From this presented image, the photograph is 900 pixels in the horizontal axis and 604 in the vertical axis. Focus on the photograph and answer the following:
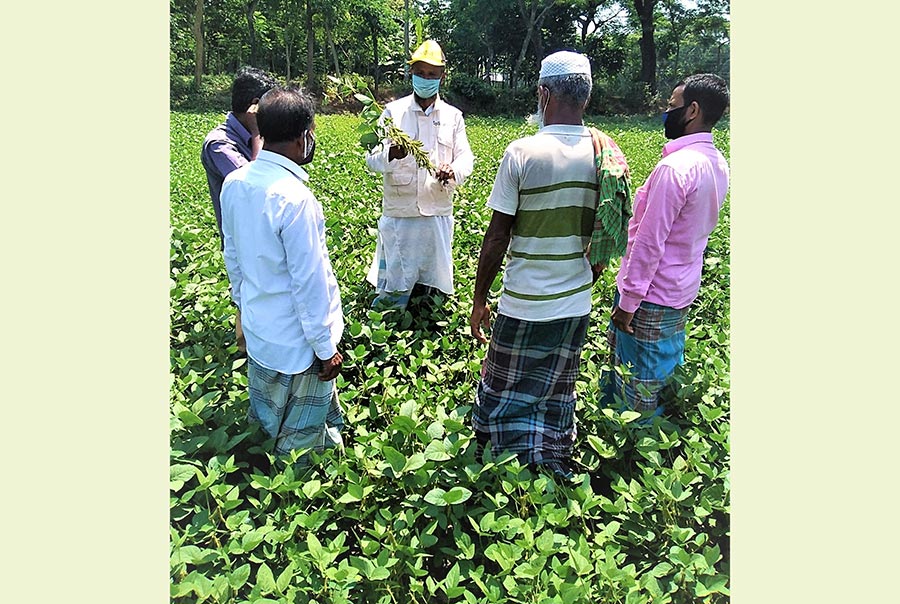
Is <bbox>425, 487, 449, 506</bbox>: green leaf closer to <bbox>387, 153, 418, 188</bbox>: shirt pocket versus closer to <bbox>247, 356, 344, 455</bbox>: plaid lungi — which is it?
<bbox>247, 356, 344, 455</bbox>: plaid lungi

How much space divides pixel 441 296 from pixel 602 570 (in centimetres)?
237

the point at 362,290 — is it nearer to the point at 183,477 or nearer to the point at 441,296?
the point at 441,296

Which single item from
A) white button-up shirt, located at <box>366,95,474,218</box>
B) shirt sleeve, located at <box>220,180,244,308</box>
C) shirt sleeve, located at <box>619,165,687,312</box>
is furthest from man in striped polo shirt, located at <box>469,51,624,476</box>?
white button-up shirt, located at <box>366,95,474,218</box>

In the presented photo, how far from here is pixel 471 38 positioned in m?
3.38

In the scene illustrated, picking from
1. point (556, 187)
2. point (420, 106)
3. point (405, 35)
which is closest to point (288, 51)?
point (405, 35)

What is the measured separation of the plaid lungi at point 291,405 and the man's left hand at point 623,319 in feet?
4.21

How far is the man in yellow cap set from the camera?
11.6 ft

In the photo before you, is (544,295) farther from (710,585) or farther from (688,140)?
(710,585)

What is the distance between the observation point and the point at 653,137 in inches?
132

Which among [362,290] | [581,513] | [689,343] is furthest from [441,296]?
[581,513]

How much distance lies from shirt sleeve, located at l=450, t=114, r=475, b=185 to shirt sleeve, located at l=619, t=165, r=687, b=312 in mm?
1354

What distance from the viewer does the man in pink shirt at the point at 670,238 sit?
249 centimetres

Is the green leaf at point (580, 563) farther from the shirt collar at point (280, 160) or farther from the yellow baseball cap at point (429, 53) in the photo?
the yellow baseball cap at point (429, 53)

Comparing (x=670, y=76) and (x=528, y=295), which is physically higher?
(x=670, y=76)
